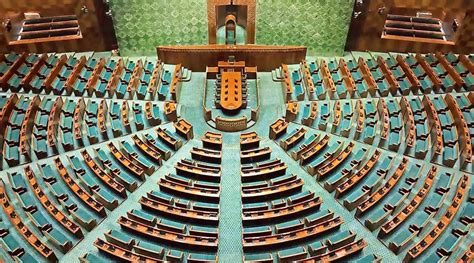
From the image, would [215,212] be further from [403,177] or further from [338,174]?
[403,177]

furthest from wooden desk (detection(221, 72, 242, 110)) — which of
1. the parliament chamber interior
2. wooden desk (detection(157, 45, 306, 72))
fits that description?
wooden desk (detection(157, 45, 306, 72))

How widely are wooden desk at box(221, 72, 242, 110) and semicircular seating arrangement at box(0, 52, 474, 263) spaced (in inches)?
13.0

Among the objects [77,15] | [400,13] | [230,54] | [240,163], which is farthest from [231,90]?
[400,13]

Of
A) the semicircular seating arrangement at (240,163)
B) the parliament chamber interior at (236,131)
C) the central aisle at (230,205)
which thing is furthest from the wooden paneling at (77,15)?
the central aisle at (230,205)

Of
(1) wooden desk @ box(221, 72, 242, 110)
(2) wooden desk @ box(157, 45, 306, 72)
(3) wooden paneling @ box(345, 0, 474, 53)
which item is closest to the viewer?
(1) wooden desk @ box(221, 72, 242, 110)

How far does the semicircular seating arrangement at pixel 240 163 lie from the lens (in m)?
5.77

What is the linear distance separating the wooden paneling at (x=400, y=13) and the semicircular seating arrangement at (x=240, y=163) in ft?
1.02

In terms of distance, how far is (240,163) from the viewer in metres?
7.11

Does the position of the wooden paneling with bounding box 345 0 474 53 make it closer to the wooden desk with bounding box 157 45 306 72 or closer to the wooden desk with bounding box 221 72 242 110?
the wooden desk with bounding box 157 45 306 72

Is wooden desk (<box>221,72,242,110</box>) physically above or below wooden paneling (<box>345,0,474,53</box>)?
below

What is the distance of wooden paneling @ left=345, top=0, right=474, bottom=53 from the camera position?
8.61m

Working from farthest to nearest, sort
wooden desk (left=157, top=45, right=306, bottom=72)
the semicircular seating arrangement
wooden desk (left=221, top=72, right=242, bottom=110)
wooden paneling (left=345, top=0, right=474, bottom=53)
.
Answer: wooden desk (left=157, top=45, right=306, bottom=72) → wooden paneling (left=345, top=0, right=474, bottom=53) → wooden desk (left=221, top=72, right=242, bottom=110) → the semicircular seating arrangement

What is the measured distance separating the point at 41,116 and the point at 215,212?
373 cm

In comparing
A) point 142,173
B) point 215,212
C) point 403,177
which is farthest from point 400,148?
point 142,173
